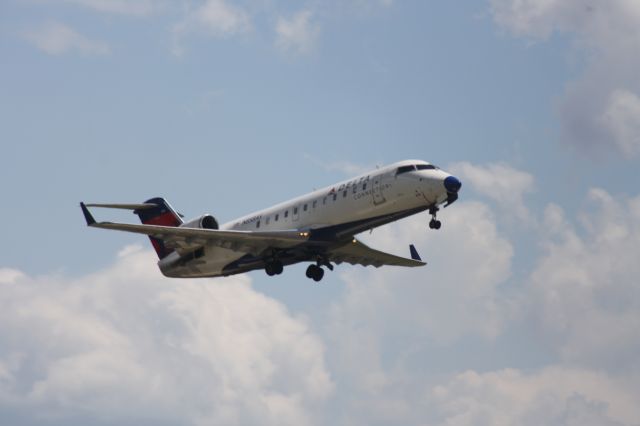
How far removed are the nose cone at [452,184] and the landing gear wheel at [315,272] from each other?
7.53m

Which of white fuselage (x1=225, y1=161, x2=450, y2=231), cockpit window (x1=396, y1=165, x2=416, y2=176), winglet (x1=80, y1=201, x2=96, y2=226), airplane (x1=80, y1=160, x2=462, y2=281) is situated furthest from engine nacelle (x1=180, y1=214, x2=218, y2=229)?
cockpit window (x1=396, y1=165, x2=416, y2=176)

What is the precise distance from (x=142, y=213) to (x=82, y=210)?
9.18 m

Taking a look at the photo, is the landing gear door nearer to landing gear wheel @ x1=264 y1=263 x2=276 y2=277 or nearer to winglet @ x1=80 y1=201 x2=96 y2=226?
landing gear wheel @ x1=264 y1=263 x2=276 y2=277

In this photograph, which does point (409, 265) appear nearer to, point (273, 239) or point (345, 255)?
point (345, 255)

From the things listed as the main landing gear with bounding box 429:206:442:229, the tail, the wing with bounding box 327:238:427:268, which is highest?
the tail

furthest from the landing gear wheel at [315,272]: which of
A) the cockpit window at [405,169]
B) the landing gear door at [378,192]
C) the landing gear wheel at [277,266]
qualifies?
the cockpit window at [405,169]

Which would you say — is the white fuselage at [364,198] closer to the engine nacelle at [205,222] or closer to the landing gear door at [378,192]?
the landing gear door at [378,192]

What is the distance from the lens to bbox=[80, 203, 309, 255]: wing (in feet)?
137

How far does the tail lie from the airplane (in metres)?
0.14

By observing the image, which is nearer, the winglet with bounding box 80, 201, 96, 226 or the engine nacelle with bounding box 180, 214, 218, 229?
the winglet with bounding box 80, 201, 96, 226

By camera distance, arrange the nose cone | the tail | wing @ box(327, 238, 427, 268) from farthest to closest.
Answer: the tail < wing @ box(327, 238, 427, 268) < the nose cone

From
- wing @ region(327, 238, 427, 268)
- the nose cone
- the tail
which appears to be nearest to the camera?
the nose cone

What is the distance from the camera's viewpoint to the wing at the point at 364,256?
45.8 metres

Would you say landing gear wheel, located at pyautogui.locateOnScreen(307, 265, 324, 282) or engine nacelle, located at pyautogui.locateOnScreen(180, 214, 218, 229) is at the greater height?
engine nacelle, located at pyautogui.locateOnScreen(180, 214, 218, 229)
